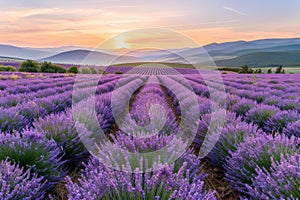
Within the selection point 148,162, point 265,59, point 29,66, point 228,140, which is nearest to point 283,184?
point 148,162

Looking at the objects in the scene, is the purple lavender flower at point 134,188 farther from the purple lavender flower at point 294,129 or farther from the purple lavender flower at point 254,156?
the purple lavender flower at point 294,129

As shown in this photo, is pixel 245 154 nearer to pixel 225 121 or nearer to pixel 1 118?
pixel 225 121

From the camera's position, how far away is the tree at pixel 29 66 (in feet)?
85.9

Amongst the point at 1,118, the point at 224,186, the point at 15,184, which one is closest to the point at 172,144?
the point at 224,186

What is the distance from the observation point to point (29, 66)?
2645 cm

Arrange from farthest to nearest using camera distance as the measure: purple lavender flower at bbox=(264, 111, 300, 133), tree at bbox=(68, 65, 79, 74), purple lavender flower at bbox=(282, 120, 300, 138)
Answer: tree at bbox=(68, 65, 79, 74)
purple lavender flower at bbox=(264, 111, 300, 133)
purple lavender flower at bbox=(282, 120, 300, 138)

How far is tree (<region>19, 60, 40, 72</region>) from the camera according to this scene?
26188 millimetres

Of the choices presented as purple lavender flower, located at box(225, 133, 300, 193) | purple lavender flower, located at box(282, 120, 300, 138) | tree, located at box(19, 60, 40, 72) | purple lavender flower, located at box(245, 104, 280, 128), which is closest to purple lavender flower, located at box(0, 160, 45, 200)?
purple lavender flower, located at box(225, 133, 300, 193)

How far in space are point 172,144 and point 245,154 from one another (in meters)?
0.69

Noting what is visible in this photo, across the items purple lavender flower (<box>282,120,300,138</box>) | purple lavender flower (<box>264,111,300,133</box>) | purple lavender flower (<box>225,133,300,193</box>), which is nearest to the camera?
purple lavender flower (<box>225,133,300,193</box>)

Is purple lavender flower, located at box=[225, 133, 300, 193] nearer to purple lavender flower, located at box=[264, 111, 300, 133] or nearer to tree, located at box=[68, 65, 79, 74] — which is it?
purple lavender flower, located at box=[264, 111, 300, 133]

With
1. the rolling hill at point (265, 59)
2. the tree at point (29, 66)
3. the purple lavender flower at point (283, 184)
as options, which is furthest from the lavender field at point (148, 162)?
the rolling hill at point (265, 59)

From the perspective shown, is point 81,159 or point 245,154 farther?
point 81,159

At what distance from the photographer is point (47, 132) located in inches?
118
